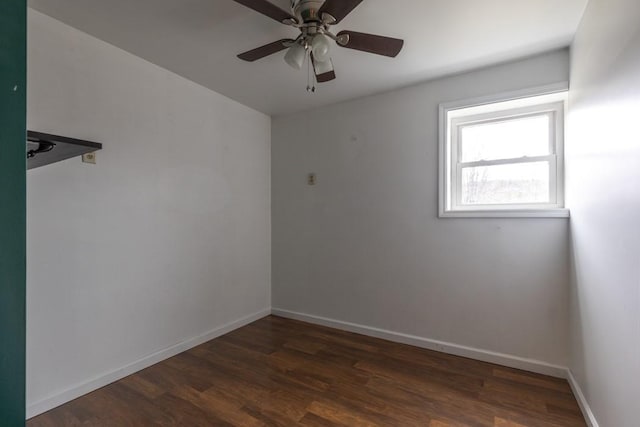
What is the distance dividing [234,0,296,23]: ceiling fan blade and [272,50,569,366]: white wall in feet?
5.38

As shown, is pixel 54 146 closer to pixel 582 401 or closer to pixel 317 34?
pixel 317 34

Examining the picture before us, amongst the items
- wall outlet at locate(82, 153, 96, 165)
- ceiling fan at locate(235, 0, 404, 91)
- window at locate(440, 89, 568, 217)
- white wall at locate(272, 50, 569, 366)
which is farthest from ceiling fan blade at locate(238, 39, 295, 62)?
window at locate(440, 89, 568, 217)

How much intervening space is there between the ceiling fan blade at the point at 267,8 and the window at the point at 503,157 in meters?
1.70

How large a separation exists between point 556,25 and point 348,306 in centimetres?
282

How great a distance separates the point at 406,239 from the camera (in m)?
2.80

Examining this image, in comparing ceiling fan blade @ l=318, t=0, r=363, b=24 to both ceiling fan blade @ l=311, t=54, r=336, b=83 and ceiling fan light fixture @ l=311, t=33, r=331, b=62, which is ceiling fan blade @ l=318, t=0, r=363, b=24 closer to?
ceiling fan light fixture @ l=311, t=33, r=331, b=62

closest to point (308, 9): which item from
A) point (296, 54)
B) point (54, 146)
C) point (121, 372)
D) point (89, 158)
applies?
point (296, 54)

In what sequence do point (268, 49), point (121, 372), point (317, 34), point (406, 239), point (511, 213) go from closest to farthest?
point (317, 34)
point (268, 49)
point (121, 372)
point (511, 213)
point (406, 239)

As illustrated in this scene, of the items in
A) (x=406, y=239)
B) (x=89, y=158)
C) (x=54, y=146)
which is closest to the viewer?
(x=54, y=146)

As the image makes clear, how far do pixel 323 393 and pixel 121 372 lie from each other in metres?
1.53

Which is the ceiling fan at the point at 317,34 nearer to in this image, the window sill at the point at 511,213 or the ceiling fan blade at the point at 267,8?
the ceiling fan blade at the point at 267,8

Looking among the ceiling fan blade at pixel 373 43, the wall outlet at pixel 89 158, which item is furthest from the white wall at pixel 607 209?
the wall outlet at pixel 89 158

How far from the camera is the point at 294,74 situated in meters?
2.56

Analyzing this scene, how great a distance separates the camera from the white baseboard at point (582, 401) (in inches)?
65.1
